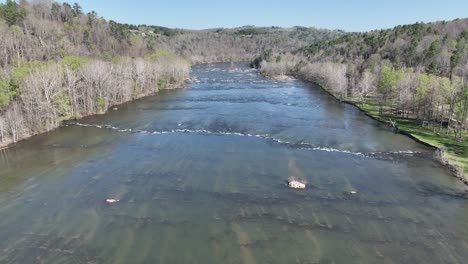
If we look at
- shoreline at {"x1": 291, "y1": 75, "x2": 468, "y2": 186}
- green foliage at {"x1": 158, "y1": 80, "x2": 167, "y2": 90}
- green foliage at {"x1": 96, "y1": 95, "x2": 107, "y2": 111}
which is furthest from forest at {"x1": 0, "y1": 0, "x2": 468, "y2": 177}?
shoreline at {"x1": 291, "y1": 75, "x2": 468, "y2": 186}

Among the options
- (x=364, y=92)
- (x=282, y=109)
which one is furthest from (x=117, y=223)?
(x=364, y=92)

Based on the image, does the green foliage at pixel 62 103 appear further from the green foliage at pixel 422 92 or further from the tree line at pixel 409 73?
the green foliage at pixel 422 92

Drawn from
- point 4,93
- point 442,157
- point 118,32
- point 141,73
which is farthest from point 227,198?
point 118,32

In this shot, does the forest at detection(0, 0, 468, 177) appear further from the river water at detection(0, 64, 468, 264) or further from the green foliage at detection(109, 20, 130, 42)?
the river water at detection(0, 64, 468, 264)

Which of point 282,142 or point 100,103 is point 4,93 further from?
point 282,142

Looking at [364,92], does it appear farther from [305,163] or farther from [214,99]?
[305,163]

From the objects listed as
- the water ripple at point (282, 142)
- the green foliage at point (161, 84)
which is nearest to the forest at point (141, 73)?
the green foliage at point (161, 84)
